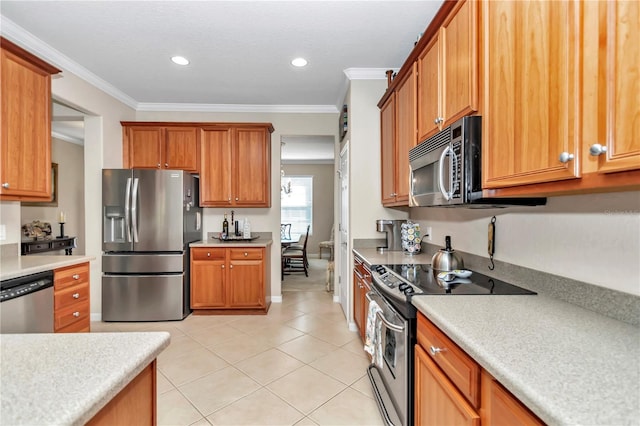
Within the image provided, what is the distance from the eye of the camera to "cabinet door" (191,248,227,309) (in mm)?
3785

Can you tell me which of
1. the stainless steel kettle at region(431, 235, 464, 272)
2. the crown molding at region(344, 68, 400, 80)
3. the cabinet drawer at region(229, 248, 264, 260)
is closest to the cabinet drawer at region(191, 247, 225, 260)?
the cabinet drawer at region(229, 248, 264, 260)

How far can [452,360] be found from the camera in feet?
3.68

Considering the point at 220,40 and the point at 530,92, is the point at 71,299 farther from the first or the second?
the point at 530,92

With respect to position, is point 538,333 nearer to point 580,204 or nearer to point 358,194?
point 580,204

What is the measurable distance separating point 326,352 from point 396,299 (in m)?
1.52

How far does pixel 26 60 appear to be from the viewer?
2.22 meters

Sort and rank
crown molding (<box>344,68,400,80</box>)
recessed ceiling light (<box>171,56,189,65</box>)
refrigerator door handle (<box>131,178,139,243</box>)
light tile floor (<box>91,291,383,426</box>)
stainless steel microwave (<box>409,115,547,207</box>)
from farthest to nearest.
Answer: refrigerator door handle (<box>131,178,139,243</box>) → crown molding (<box>344,68,400,80</box>) → recessed ceiling light (<box>171,56,189,65</box>) → light tile floor (<box>91,291,383,426</box>) → stainless steel microwave (<box>409,115,547,207</box>)

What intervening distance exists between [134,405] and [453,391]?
3.36 feet

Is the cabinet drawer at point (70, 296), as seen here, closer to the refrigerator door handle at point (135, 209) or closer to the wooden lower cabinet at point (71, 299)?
the wooden lower cabinet at point (71, 299)

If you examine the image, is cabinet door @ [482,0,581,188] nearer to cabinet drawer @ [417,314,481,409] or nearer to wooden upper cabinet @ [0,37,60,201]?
cabinet drawer @ [417,314,481,409]

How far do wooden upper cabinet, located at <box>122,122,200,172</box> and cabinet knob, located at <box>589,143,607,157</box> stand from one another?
399 cm

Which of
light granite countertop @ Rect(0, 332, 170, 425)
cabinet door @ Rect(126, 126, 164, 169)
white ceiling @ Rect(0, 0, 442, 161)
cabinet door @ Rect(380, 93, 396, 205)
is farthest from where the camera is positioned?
cabinet door @ Rect(126, 126, 164, 169)

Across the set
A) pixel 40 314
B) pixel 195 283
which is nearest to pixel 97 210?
pixel 195 283

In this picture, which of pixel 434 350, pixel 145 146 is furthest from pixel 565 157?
pixel 145 146
